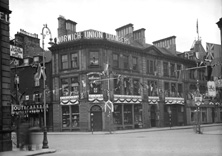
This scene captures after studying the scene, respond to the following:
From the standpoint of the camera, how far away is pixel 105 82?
37375mm

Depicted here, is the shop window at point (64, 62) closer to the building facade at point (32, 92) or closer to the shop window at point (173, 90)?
the building facade at point (32, 92)

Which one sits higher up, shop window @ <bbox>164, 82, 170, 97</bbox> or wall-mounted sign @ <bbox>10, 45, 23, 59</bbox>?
wall-mounted sign @ <bbox>10, 45, 23, 59</bbox>

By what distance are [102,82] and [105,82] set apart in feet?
1.23

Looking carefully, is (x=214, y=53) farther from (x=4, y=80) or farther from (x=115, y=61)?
(x=115, y=61)

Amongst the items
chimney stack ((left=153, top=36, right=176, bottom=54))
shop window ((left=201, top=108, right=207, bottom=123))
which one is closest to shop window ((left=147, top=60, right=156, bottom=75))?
chimney stack ((left=153, top=36, right=176, bottom=54))

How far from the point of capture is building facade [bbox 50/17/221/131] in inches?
1454

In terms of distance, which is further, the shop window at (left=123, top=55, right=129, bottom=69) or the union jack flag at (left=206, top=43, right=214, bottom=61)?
the shop window at (left=123, top=55, right=129, bottom=69)

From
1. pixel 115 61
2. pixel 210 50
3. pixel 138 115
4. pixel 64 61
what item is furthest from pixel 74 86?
pixel 210 50

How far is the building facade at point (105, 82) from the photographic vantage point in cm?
3694

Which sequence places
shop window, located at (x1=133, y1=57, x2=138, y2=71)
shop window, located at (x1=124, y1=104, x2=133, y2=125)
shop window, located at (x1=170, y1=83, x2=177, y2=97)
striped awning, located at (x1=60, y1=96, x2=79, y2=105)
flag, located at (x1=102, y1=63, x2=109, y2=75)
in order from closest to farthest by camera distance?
flag, located at (x1=102, y1=63, x2=109, y2=75), striped awning, located at (x1=60, y1=96, x2=79, y2=105), shop window, located at (x1=124, y1=104, x2=133, y2=125), shop window, located at (x1=133, y1=57, x2=138, y2=71), shop window, located at (x1=170, y1=83, x2=177, y2=97)

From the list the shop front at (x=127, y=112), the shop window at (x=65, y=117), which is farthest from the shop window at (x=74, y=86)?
the shop front at (x=127, y=112)

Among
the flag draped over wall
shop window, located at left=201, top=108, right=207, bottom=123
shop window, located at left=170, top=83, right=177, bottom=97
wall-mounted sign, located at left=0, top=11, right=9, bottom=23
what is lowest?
shop window, located at left=201, top=108, right=207, bottom=123

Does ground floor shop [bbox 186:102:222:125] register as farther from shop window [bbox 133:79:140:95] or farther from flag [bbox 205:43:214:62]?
flag [bbox 205:43:214:62]

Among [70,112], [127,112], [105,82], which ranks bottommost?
[127,112]
